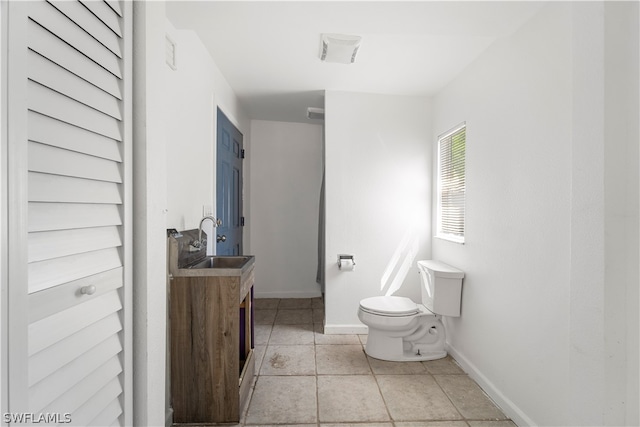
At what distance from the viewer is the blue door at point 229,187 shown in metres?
2.84

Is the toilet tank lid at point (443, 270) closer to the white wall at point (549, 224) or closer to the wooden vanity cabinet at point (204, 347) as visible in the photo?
the white wall at point (549, 224)

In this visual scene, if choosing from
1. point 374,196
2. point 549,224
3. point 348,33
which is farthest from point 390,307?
point 348,33

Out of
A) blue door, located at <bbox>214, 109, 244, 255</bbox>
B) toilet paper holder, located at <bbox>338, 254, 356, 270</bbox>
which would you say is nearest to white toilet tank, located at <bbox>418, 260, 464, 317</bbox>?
toilet paper holder, located at <bbox>338, 254, 356, 270</bbox>

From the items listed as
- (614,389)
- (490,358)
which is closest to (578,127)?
(614,389)

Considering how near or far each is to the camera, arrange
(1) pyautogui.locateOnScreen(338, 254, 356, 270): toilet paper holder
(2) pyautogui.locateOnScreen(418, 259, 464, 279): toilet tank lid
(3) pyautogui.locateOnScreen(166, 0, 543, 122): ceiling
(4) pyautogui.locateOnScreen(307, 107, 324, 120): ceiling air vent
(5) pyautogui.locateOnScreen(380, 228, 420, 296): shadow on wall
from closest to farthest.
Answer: (3) pyautogui.locateOnScreen(166, 0, 543, 122): ceiling → (2) pyautogui.locateOnScreen(418, 259, 464, 279): toilet tank lid → (1) pyautogui.locateOnScreen(338, 254, 356, 270): toilet paper holder → (5) pyautogui.locateOnScreen(380, 228, 420, 296): shadow on wall → (4) pyautogui.locateOnScreen(307, 107, 324, 120): ceiling air vent

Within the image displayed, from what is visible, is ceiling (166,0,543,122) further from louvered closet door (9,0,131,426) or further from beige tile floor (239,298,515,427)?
beige tile floor (239,298,515,427)

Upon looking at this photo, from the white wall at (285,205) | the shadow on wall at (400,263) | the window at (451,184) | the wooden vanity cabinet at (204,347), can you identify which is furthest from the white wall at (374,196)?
the wooden vanity cabinet at (204,347)

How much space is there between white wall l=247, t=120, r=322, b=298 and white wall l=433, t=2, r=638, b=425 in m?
1.78

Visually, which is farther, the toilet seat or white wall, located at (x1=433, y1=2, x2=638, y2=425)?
the toilet seat

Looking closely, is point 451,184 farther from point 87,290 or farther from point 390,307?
point 87,290

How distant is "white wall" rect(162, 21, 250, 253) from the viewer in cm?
182

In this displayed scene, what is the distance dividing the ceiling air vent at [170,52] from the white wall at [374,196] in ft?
5.15

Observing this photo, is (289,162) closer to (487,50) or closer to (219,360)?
(487,50)

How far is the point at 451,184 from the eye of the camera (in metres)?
2.84
